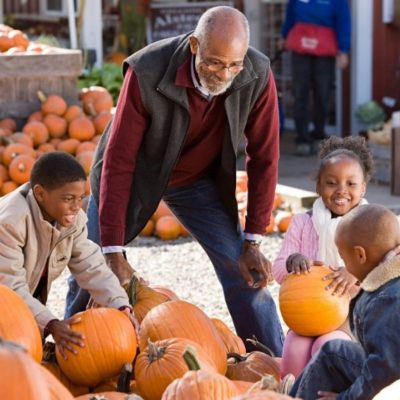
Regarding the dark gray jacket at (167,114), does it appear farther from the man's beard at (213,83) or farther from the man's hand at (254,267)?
the man's hand at (254,267)

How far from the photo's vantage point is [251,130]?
15.6ft

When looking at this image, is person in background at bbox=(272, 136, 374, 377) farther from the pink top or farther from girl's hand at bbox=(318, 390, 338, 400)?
girl's hand at bbox=(318, 390, 338, 400)

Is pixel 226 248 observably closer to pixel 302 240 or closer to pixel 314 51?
pixel 302 240

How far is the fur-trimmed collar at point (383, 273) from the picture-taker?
10.9ft

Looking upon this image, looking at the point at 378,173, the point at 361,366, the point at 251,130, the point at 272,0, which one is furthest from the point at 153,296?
the point at 272,0

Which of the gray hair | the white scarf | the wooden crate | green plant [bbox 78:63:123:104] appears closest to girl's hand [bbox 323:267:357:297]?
the white scarf

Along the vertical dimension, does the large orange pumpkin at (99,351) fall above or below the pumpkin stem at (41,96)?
below

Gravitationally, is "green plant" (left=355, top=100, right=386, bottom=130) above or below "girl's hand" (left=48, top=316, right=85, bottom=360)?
below

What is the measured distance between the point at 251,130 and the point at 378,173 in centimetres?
598

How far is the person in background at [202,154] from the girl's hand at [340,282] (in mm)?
491

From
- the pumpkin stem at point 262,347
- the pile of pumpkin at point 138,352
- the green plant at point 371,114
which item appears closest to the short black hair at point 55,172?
the pile of pumpkin at point 138,352

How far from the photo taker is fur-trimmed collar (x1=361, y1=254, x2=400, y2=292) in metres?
3.33

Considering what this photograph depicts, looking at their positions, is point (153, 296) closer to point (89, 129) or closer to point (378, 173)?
point (89, 129)

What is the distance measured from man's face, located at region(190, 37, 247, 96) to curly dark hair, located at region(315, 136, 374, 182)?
627 mm
